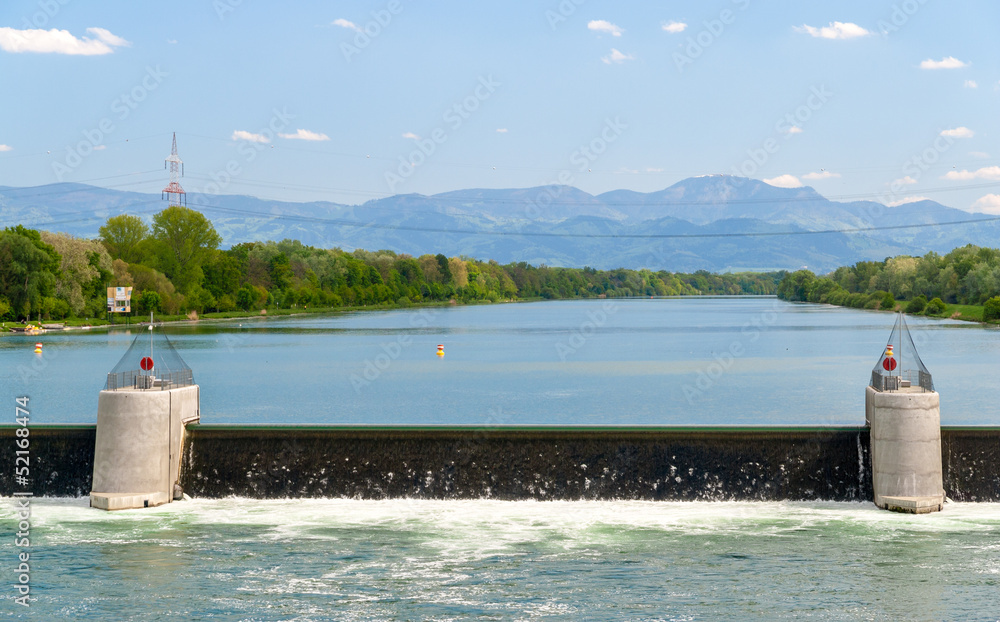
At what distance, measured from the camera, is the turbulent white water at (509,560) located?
14.5 metres

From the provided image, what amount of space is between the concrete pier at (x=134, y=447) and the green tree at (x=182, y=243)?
107921mm

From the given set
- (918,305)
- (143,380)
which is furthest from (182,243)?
(143,380)

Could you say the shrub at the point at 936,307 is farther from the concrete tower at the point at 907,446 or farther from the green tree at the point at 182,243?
the concrete tower at the point at 907,446

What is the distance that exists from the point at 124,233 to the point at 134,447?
114973 mm

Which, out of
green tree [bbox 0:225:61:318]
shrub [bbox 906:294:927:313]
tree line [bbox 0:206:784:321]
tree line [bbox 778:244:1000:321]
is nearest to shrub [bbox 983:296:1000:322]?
tree line [bbox 778:244:1000:321]

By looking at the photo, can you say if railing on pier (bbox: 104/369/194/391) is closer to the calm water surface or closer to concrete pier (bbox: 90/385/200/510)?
concrete pier (bbox: 90/385/200/510)

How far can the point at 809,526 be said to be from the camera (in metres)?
18.0

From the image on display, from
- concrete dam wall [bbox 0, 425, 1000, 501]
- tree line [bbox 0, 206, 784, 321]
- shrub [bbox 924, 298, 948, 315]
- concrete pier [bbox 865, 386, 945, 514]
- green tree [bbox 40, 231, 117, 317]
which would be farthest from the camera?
shrub [bbox 924, 298, 948, 315]

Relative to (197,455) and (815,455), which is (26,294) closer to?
(197,455)

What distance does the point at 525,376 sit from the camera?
49062 mm

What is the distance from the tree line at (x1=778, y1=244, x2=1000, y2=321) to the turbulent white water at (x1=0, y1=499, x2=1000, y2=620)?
95.8 metres

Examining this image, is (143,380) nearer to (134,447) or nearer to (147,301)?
(134,447)

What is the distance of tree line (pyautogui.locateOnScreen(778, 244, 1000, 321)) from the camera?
118250 millimetres

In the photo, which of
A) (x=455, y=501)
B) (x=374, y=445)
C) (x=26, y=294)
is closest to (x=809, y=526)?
(x=455, y=501)
